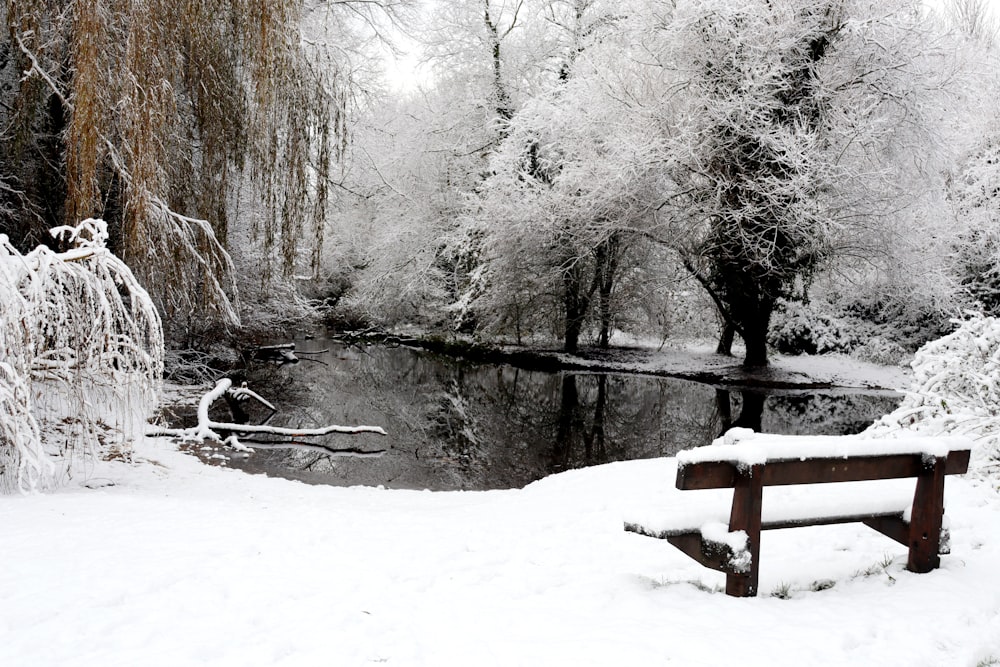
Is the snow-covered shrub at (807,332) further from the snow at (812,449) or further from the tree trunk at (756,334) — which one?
the snow at (812,449)

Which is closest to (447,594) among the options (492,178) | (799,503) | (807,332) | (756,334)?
(799,503)

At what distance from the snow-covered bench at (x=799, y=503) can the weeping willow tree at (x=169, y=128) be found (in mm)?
5282

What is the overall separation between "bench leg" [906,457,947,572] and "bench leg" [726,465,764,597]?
1.04m

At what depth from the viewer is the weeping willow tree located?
5941 millimetres

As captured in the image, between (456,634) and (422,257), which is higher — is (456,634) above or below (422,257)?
below

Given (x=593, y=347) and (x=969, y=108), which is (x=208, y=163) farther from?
(x=969, y=108)

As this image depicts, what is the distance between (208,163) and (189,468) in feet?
10.5

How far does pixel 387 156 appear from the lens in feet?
76.8

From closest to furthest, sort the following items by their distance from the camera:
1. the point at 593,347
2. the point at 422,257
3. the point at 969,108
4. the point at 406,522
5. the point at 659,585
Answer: the point at 659,585, the point at 406,522, the point at 969,108, the point at 593,347, the point at 422,257

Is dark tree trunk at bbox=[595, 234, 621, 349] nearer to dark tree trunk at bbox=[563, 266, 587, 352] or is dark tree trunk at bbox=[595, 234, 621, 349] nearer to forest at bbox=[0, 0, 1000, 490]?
forest at bbox=[0, 0, 1000, 490]

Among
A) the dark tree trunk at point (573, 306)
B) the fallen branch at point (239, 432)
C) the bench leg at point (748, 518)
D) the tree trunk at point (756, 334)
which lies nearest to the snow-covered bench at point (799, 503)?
the bench leg at point (748, 518)

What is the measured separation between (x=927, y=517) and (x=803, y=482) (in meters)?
0.86

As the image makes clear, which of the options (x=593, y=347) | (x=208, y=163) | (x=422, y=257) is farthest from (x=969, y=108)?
(x=208, y=163)

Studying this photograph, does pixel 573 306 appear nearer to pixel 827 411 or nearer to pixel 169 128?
pixel 827 411
